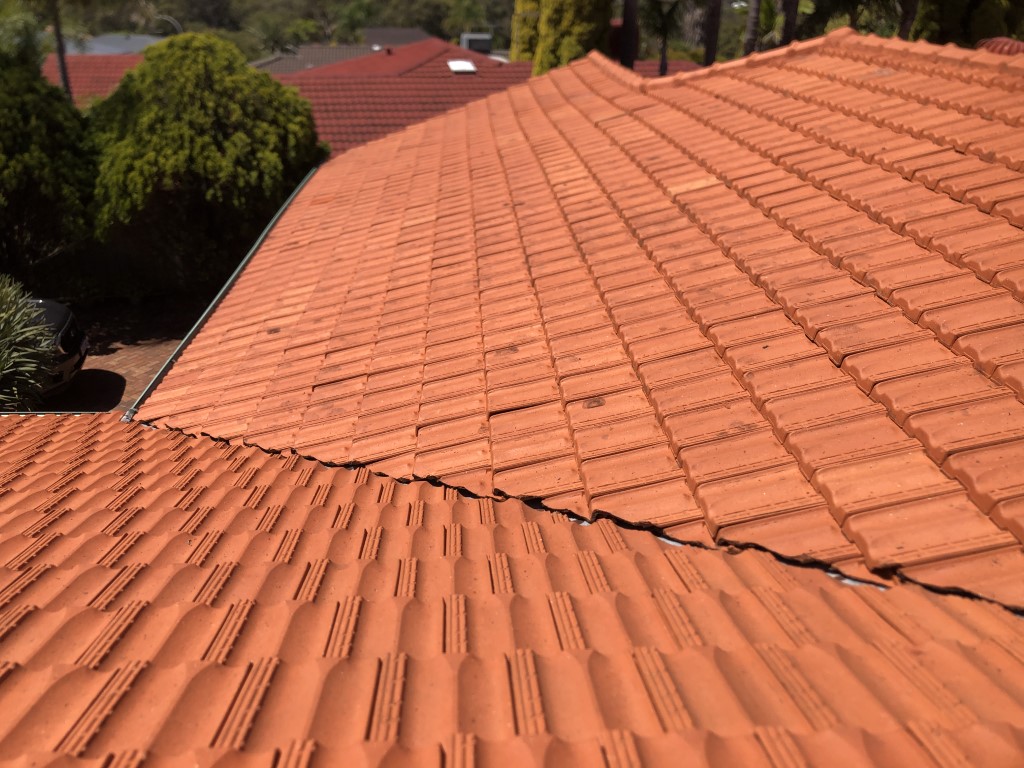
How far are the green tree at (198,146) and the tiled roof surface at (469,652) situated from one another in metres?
13.0

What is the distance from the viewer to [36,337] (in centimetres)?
966

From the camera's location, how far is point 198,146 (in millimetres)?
14117

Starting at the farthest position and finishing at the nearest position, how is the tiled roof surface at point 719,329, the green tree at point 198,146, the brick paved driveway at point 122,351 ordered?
the green tree at point 198,146
the brick paved driveway at point 122,351
the tiled roof surface at point 719,329

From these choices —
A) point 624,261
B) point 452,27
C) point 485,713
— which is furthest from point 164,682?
point 452,27

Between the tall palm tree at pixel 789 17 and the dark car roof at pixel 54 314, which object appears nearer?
the dark car roof at pixel 54 314

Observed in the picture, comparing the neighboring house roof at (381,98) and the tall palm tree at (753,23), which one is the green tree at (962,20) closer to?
the tall palm tree at (753,23)

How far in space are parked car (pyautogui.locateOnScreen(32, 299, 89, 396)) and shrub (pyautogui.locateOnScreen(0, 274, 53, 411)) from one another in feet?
4.37

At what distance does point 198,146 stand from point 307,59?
112 ft

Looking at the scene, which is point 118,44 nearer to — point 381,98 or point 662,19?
point 662,19

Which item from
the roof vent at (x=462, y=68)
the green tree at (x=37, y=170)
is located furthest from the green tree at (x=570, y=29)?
the green tree at (x=37, y=170)

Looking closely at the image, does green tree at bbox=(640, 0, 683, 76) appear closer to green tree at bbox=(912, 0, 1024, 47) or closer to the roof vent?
green tree at bbox=(912, 0, 1024, 47)

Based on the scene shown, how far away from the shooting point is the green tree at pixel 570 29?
21422mm

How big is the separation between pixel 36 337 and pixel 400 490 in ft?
29.0

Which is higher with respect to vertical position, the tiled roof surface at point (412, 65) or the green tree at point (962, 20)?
the green tree at point (962, 20)
